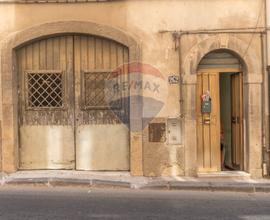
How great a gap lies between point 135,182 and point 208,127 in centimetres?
219

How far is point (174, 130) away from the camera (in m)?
11.4

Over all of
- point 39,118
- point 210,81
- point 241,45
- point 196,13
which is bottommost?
point 39,118

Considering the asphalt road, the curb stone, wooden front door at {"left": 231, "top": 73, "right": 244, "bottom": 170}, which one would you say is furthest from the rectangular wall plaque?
the asphalt road

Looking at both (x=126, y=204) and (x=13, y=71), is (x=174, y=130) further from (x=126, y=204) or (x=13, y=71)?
(x=13, y=71)

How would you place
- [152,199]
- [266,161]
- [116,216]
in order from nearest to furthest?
1. [116,216]
2. [152,199]
3. [266,161]

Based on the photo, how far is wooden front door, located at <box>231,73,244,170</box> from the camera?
11688 mm

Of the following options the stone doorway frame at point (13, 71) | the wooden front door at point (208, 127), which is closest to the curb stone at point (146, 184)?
the stone doorway frame at point (13, 71)

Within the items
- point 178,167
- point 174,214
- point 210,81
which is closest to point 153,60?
point 210,81

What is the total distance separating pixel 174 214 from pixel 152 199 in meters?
1.30

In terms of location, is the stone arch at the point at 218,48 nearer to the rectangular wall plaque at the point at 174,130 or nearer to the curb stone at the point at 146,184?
the rectangular wall plaque at the point at 174,130

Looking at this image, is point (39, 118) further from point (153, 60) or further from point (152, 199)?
point (152, 199)

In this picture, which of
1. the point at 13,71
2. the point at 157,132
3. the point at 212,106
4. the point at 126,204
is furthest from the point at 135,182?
the point at 13,71

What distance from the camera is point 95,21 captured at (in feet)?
37.3

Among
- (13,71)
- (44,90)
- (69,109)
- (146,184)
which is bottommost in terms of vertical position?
(146,184)
